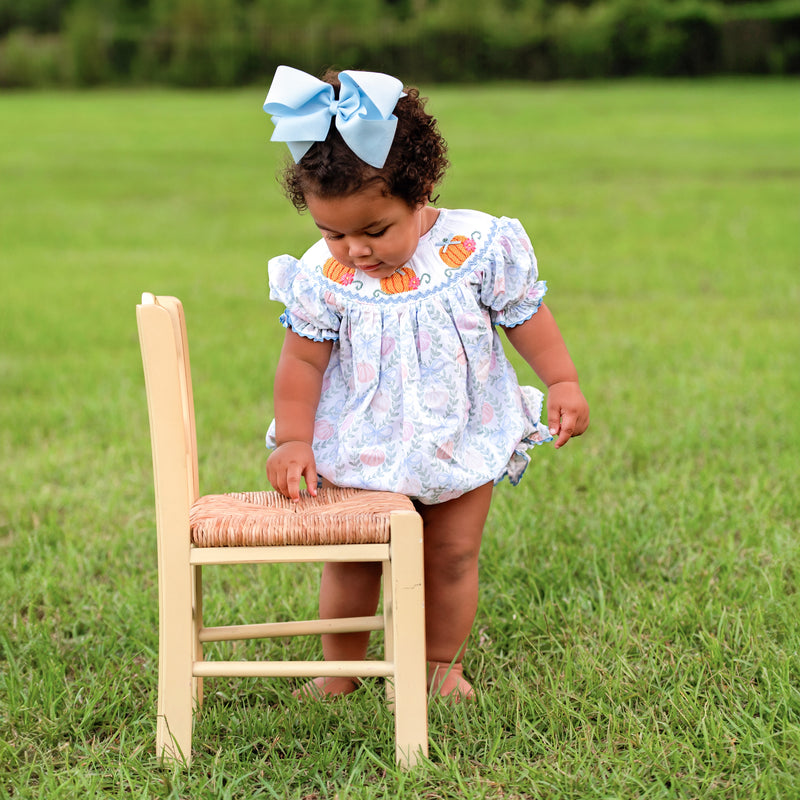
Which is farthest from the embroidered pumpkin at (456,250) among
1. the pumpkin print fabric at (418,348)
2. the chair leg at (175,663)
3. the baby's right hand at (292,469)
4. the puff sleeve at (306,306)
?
the chair leg at (175,663)

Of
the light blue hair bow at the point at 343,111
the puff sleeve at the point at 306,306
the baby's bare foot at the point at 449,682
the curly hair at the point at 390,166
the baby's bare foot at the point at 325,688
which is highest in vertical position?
the light blue hair bow at the point at 343,111

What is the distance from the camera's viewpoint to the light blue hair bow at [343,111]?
1.97 metres

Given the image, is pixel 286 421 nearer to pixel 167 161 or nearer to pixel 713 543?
pixel 713 543

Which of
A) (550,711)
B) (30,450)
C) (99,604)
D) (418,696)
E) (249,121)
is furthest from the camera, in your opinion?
(249,121)

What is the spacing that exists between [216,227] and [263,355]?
4546 mm

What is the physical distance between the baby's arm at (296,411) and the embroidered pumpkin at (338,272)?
0.13m

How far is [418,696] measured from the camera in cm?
198

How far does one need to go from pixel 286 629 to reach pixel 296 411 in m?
0.44

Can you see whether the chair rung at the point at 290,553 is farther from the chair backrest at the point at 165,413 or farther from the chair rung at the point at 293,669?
the chair rung at the point at 293,669

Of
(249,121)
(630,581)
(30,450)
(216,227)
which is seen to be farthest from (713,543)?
(249,121)

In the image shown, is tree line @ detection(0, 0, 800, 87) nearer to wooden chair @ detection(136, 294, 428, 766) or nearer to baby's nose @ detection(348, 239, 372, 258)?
baby's nose @ detection(348, 239, 372, 258)

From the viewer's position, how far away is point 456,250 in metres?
2.23

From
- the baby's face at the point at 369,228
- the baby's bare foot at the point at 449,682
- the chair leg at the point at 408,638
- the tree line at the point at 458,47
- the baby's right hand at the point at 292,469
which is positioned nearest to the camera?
the chair leg at the point at 408,638

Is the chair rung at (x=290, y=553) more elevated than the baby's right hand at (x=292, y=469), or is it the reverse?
the baby's right hand at (x=292, y=469)
